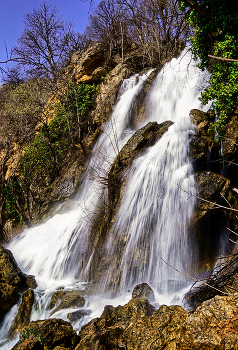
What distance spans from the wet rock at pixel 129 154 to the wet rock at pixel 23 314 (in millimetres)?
3204

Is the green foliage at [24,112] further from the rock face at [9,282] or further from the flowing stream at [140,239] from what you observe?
the rock face at [9,282]

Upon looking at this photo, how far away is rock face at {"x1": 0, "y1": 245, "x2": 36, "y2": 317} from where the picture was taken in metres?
6.27

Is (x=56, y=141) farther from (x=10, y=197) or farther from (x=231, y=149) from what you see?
(x=231, y=149)

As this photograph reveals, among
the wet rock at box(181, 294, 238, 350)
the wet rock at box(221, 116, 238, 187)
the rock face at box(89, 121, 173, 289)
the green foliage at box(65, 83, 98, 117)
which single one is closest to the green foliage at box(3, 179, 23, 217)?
the green foliage at box(65, 83, 98, 117)

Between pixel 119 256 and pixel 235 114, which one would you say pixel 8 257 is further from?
pixel 235 114

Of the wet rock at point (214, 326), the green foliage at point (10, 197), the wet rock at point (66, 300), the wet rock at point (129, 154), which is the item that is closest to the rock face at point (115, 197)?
the wet rock at point (129, 154)

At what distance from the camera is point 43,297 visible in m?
6.41

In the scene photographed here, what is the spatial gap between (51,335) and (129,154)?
5751mm

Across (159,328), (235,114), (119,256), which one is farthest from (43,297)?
(235,114)

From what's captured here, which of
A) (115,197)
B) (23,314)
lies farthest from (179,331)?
(115,197)

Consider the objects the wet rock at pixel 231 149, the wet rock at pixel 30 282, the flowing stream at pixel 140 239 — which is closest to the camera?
the flowing stream at pixel 140 239

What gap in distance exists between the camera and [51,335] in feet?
13.4

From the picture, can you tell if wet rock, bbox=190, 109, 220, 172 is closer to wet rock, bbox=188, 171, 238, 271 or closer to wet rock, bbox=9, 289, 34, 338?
wet rock, bbox=188, 171, 238, 271

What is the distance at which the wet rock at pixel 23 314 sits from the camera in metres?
5.82
